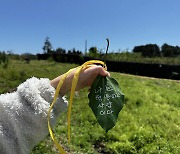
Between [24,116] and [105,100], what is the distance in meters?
0.25

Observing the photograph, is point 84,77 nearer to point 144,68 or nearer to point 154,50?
point 144,68

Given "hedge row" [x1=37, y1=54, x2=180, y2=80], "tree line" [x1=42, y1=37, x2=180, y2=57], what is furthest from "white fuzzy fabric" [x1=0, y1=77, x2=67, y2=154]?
"tree line" [x1=42, y1=37, x2=180, y2=57]

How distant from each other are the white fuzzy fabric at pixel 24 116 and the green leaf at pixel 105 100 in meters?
0.11

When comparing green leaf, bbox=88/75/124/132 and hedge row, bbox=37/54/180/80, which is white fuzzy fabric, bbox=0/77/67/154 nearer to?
green leaf, bbox=88/75/124/132

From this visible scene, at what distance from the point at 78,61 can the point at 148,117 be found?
1094cm

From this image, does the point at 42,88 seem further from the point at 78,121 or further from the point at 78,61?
the point at 78,61

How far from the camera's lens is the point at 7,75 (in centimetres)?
841

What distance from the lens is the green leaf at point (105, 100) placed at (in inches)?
42.7

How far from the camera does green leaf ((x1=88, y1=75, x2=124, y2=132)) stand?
108 centimetres

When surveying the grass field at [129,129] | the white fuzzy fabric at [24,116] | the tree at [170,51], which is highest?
the white fuzzy fabric at [24,116]

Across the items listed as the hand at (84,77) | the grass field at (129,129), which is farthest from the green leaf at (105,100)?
the grass field at (129,129)

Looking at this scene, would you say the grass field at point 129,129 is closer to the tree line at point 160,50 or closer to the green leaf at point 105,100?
the green leaf at point 105,100

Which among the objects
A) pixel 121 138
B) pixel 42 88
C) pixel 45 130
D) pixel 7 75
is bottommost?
pixel 121 138

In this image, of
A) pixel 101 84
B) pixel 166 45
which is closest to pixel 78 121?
pixel 101 84
